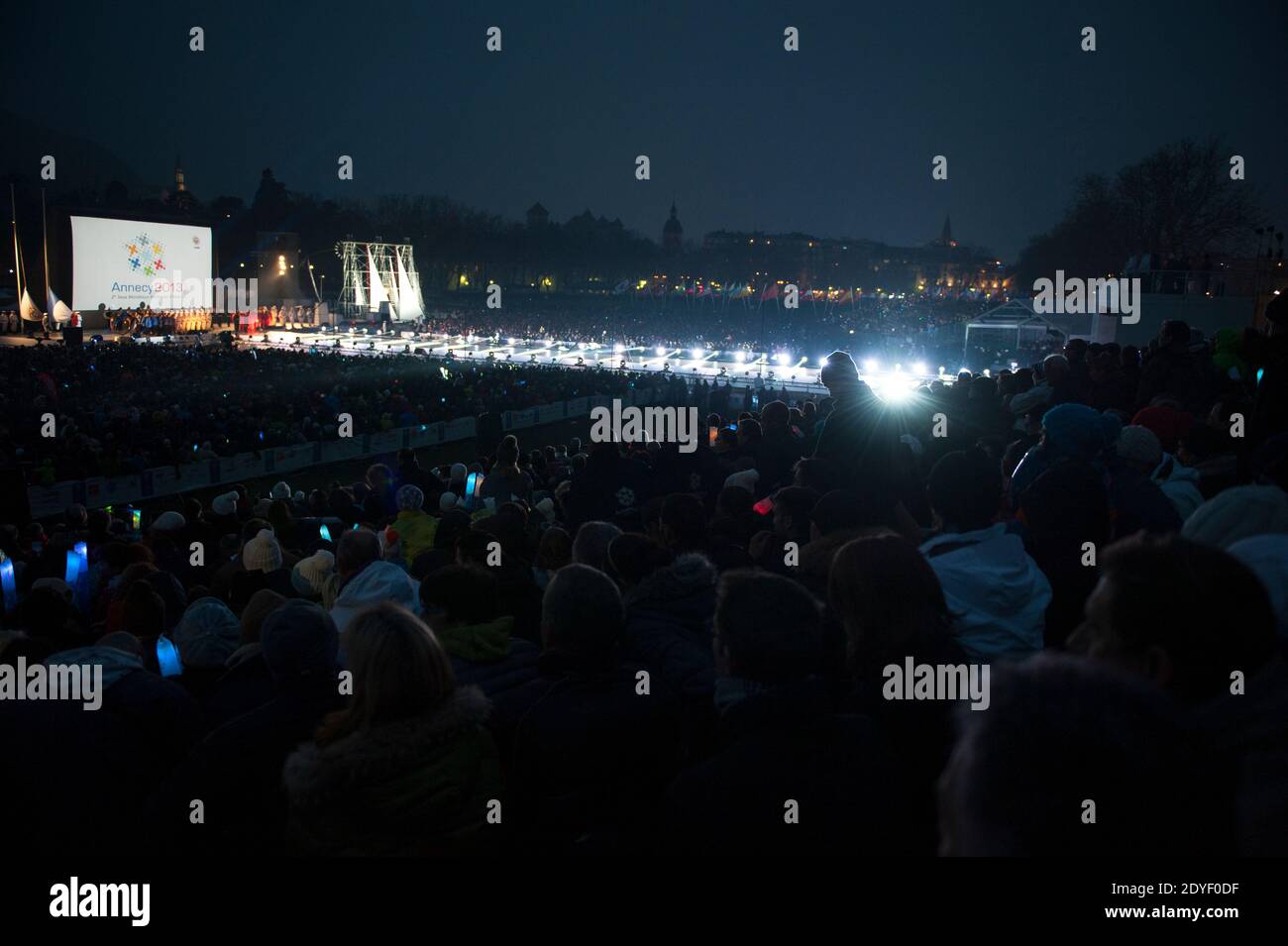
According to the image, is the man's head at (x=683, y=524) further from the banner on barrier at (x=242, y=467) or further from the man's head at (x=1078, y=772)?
the banner on barrier at (x=242, y=467)

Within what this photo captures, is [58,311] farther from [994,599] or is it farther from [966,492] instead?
[994,599]

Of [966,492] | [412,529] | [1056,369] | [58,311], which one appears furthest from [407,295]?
[966,492]

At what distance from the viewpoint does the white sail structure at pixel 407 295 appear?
57.7m

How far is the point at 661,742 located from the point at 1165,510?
2863 millimetres

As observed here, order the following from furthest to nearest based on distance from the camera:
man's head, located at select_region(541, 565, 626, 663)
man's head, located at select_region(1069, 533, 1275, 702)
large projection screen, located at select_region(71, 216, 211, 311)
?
large projection screen, located at select_region(71, 216, 211, 311), man's head, located at select_region(541, 565, 626, 663), man's head, located at select_region(1069, 533, 1275, 702)

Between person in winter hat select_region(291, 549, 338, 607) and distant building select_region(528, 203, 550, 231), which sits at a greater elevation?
A: distant building select_region(528, 203, 550, 231)

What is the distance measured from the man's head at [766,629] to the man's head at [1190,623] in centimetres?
74

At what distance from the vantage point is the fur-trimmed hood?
7.63ft

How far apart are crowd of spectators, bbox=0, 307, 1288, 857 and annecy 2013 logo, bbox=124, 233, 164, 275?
5444cm

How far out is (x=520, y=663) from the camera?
3309 mm

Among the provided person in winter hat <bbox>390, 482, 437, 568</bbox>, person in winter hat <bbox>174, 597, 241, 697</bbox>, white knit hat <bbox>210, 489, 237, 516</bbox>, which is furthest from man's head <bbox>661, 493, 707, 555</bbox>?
white knit hat <bbox>210, 489, 237, 516</bbox>

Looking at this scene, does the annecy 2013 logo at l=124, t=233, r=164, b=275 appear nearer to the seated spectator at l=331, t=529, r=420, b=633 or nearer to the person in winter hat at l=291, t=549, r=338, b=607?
the person in winter hat at l=291, t=549, r=338, b=607

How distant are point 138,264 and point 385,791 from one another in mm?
58795

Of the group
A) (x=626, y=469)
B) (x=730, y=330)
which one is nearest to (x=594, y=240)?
(x=730, y=330)
